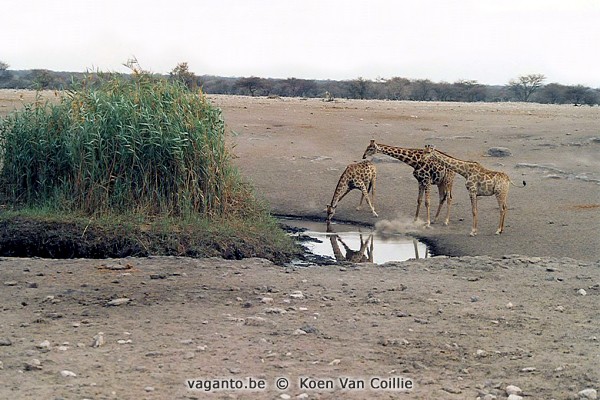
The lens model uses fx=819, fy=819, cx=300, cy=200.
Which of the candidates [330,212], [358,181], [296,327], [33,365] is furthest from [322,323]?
[358,181]

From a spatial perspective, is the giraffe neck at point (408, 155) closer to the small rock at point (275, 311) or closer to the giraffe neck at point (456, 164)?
the giraffe neck at point (456, 164)

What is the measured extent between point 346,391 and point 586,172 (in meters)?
12.5

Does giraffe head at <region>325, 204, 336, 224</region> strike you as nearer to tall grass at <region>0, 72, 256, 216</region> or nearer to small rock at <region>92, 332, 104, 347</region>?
tall grass at <region>0, 72, 256, 216</region>

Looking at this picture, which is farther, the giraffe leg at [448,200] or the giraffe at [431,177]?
the giraffe at [431,177]

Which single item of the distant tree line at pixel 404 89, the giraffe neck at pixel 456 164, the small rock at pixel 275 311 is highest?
the distant tree line at pixel 404 89

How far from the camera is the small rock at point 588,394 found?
16.6 ft

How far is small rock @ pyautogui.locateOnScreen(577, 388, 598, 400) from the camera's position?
506 centimetres

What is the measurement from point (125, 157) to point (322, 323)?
4.92m

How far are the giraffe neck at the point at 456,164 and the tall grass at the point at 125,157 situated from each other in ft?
10.4

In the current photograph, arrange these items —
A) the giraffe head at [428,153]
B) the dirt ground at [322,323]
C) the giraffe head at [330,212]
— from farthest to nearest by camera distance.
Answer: the giraffe head at [428,153], the giraffe head at [330,212], the dirt ground at [322,323]

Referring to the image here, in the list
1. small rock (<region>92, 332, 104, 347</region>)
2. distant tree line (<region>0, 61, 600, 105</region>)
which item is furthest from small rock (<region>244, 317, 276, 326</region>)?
distant tree line (<region>0, 61, 600, 105</region>)

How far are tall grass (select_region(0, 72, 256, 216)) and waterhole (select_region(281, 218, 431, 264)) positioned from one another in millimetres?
1107

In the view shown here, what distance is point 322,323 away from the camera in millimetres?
6645

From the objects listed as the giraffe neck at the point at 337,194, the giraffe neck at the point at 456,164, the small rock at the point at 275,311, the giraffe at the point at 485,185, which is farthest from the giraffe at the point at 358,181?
the small rock at the point at 275,311
